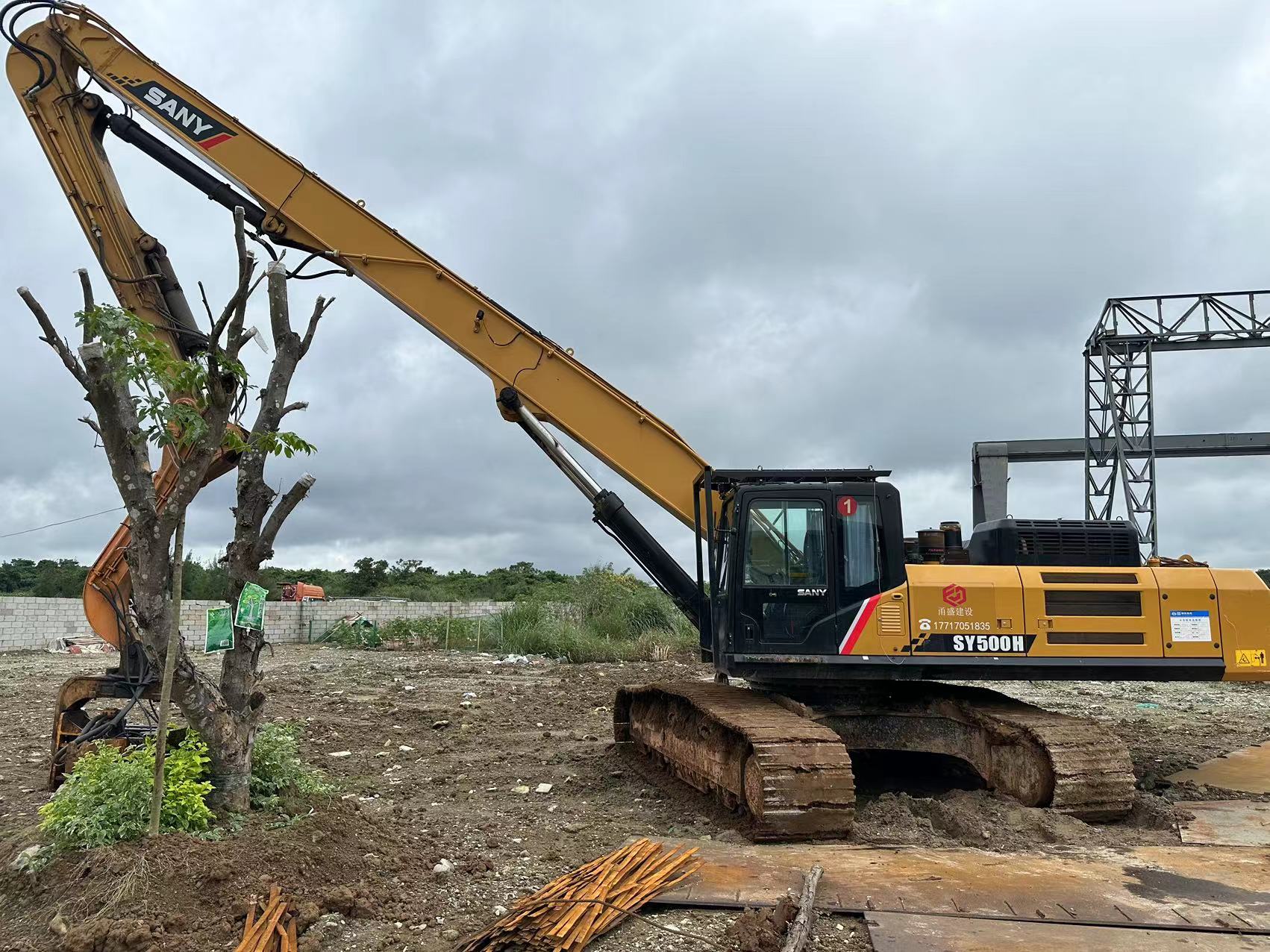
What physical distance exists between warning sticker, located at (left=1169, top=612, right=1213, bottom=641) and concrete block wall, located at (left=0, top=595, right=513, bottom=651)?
1633 cm

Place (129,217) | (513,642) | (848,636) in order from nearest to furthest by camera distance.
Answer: (848,636), (129,217), (513,642)

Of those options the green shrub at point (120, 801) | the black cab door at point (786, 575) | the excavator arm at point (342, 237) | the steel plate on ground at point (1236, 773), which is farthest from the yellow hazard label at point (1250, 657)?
the green shrub at point (120, 801)

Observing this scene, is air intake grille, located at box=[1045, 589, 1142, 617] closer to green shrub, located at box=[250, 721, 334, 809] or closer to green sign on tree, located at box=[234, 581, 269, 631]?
green shrub, located at box=[250, 721, 334, 809]

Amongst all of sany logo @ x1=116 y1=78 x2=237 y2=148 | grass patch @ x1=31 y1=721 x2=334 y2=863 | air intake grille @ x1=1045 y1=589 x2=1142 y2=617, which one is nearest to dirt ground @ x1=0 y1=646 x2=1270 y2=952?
grass patch @ x1=31 y1=721 x2=334 y2=863

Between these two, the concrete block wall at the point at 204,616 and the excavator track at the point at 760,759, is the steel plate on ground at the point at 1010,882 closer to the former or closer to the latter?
the excavator track at the point at 760,759

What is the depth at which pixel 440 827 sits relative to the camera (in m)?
7.12

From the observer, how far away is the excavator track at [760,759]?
6715 mm

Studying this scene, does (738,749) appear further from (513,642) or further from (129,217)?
(513,642)

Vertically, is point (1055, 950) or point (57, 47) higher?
point (57, 47)

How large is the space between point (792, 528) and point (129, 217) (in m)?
A: 6.42

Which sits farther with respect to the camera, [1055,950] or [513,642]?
[513,642]

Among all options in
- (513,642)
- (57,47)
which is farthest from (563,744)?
(513,642)

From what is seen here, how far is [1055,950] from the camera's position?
4625mm

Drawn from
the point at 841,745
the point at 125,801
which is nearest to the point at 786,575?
the point at 841,745
